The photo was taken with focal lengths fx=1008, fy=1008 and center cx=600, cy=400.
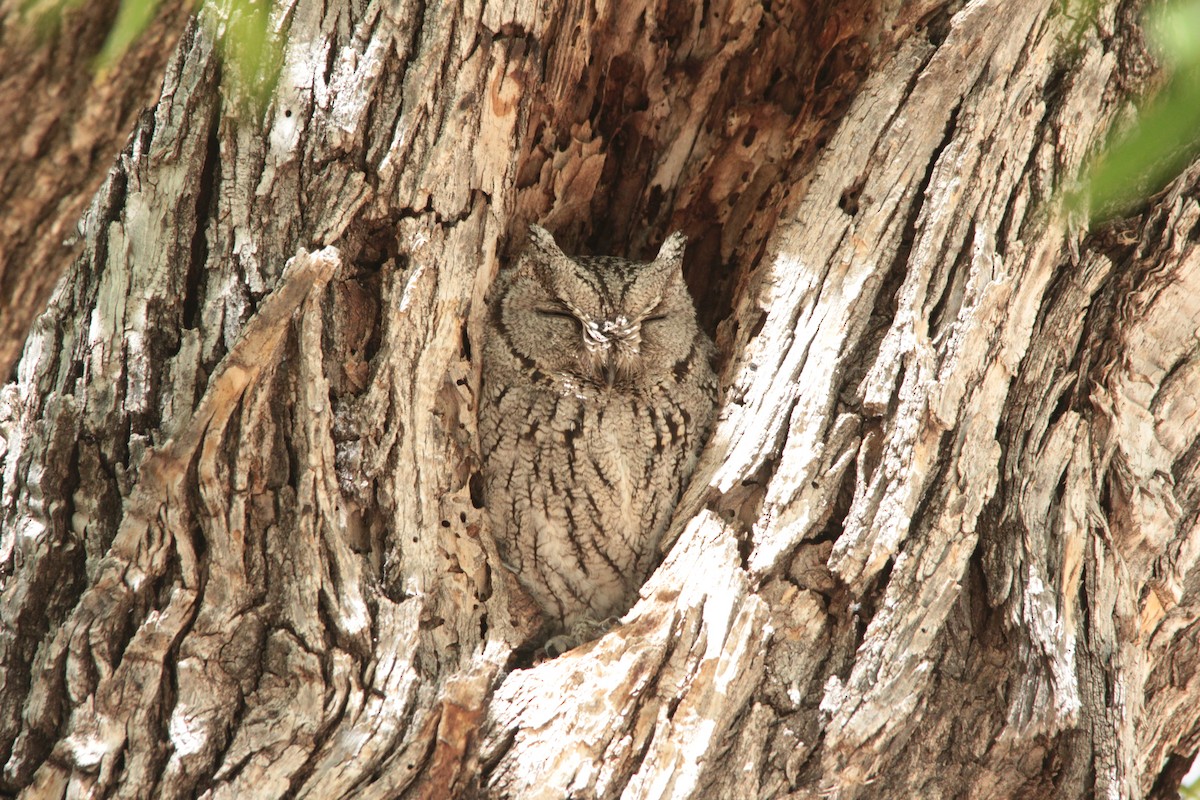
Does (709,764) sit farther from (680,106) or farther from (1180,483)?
(680,106)

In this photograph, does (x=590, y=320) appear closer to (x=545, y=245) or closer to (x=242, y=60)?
(x=545, y=245)

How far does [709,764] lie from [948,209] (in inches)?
58.2

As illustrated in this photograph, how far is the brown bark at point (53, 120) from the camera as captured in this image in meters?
1.15

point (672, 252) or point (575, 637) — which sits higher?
point (672, 252)

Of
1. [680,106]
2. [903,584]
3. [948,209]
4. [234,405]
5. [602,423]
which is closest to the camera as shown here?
[234,405]

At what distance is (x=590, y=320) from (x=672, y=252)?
371 mm

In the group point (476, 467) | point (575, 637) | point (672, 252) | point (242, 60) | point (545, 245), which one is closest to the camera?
point (242, 60)

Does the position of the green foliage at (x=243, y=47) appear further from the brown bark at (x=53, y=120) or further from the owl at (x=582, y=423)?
the owl at (x=582, y=423)

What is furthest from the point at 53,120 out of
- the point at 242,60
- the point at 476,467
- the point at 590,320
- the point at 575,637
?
the point at 575,637

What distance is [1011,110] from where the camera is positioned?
264cm

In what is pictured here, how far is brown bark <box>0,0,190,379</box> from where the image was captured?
3.78 ft

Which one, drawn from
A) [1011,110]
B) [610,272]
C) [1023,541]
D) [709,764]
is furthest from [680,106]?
[709,764]

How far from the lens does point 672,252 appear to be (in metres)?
3.13

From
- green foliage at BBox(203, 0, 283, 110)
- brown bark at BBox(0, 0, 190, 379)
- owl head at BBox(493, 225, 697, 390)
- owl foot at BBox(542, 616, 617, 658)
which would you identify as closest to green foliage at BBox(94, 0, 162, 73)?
brown bark at BBox(0, 0, 190, 379)
